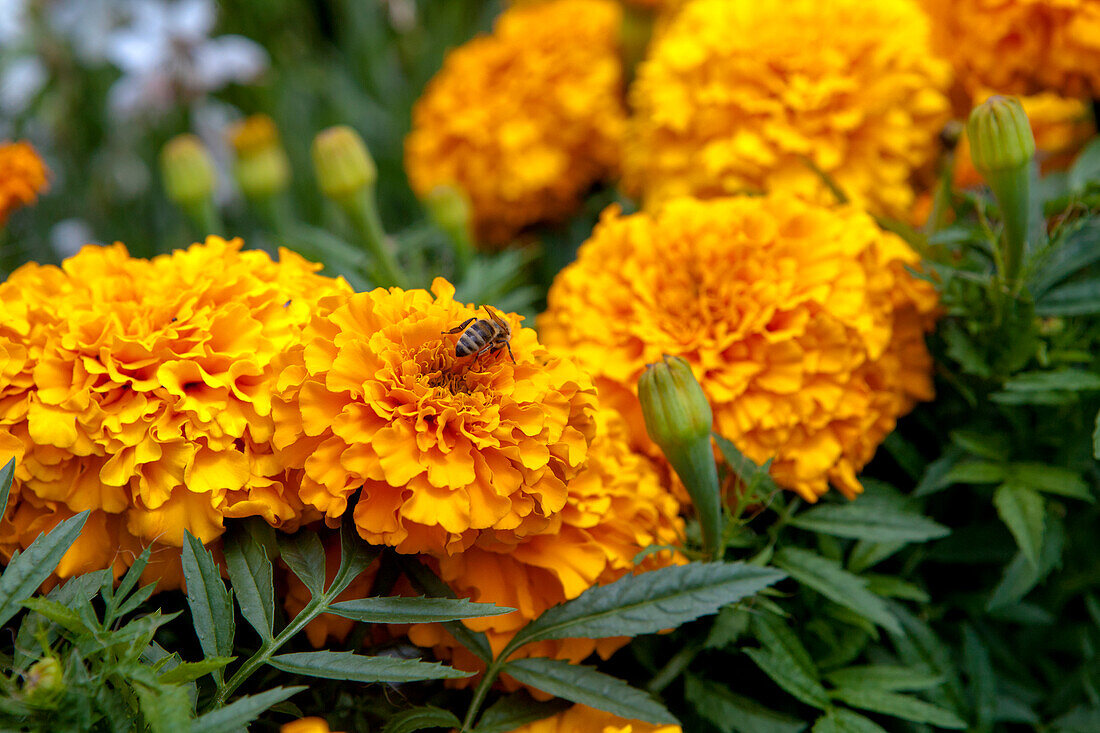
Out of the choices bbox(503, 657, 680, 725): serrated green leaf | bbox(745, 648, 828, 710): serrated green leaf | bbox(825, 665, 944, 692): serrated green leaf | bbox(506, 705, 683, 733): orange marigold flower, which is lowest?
bbox(825, 665, 944, 692): serrated green leaf

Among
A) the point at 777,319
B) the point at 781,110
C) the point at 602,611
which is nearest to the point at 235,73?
the point at 781,110

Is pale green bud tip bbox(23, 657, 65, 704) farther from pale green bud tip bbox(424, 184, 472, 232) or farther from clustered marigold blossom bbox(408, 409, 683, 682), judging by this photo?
pale green bud tip bbox(424, 184, 472, 232)

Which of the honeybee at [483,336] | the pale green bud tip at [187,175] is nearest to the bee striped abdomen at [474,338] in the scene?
the honeybee at [483,336]

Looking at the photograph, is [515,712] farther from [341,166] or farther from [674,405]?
[341,166]

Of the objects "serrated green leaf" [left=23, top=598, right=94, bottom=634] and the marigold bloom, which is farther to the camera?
the marigold bloom

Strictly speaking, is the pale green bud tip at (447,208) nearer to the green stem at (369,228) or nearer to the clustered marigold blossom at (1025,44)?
the green stem at (369,228)

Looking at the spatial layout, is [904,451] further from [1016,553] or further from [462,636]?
[462,636]

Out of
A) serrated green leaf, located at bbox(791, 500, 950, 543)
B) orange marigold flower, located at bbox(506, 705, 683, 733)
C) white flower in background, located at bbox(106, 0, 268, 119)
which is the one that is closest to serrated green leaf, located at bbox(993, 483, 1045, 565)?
serrated green leaf, located at bbox(791, 500, 950, 543)
